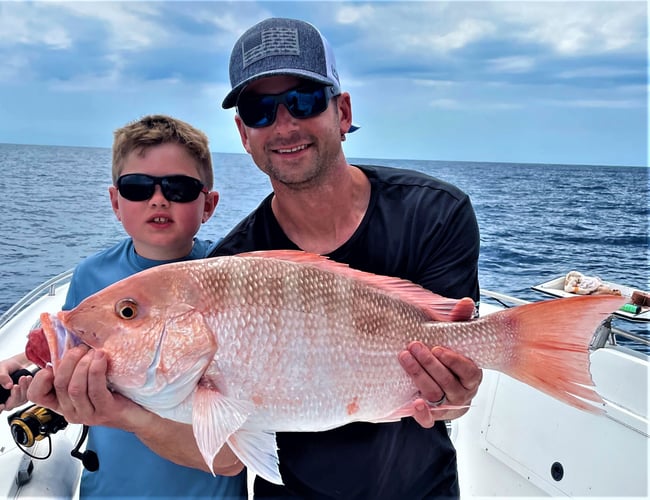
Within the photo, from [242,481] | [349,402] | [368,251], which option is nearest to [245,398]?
[349,402]

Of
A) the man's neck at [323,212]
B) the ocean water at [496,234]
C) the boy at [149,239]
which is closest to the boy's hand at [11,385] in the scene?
the boy at [149,239]

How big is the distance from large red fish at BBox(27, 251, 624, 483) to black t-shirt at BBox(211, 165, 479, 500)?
1.17 feet

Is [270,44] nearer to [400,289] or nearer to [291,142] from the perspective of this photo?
[291,142]

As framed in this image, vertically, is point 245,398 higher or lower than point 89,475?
higher

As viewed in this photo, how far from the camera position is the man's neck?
83.0 inches

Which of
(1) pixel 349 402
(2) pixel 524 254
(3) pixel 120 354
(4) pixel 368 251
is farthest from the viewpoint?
(2) pixel 524 254

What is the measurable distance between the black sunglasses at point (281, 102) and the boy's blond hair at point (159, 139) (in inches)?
18.8

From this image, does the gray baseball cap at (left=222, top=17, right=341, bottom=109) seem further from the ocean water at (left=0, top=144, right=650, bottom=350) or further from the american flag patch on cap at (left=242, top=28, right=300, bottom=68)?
the ocean water at (left=0, top=144, right=650, bottom=350)

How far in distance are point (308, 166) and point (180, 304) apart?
0.83 meters

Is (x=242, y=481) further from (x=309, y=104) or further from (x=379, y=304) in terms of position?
(x=309, y=104)

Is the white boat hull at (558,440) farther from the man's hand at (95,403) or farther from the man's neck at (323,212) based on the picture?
the man's hand at (95,403)

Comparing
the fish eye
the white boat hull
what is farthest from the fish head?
the white boat hull

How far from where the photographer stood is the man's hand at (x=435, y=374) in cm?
161

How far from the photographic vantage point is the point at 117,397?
1.56 m
